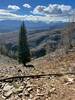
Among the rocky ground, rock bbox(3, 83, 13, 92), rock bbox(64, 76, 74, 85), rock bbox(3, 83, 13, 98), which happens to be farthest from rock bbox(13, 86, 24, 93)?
rock bbox(64, 76, 74, 85)

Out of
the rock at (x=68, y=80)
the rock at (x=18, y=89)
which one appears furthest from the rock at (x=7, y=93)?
the rock at (x=68, y=80)

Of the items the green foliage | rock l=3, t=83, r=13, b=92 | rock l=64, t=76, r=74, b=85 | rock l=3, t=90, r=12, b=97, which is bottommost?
the green foliage

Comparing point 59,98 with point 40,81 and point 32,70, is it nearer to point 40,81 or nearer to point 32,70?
point 40,81

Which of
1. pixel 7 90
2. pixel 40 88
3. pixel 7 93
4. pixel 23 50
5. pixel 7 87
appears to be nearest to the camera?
pixel 40 88

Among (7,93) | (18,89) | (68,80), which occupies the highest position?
(68,80)

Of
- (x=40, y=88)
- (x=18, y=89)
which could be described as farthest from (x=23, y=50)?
(x=40, y=88)

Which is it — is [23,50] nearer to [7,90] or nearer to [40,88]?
[7,90]

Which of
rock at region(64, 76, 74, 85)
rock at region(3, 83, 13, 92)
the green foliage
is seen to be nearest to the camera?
rock at region(64, 76, 74, 85)

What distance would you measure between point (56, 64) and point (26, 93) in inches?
229

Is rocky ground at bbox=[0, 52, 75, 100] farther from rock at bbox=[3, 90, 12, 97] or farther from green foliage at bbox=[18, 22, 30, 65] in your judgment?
green foliage at bbox=[18, 22, 30, 65]

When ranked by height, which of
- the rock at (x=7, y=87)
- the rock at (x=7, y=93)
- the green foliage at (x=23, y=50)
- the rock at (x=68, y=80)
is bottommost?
the green foliage at (x=23, y=50)

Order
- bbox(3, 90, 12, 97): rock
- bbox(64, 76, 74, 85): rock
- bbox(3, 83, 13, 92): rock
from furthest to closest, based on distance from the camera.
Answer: bbox(3, 83, 13, 92): rock, bbox(64, 76, 74, 85): rock, bbox(3, 90, 12, 97): rock

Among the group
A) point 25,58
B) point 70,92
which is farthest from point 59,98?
point 25,58

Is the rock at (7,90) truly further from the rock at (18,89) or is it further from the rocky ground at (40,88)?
the rock at (18,89)
